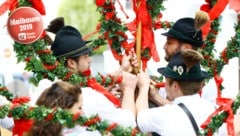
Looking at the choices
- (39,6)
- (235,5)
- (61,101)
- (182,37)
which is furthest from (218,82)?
(61,101)

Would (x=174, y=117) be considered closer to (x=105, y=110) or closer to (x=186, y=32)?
(x=105, y=110)

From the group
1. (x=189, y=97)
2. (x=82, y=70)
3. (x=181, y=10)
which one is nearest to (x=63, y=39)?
(x=82, y=70)

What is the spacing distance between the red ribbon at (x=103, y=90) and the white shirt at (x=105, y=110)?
137mm

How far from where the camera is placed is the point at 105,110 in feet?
13.0

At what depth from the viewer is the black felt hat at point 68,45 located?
15.0 ft

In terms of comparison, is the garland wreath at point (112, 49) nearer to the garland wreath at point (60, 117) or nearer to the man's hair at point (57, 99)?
the garland wreath at point (60, 117)

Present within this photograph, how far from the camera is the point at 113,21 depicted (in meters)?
4.55

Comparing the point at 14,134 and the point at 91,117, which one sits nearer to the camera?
the point at 91,117

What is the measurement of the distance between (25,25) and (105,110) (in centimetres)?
76

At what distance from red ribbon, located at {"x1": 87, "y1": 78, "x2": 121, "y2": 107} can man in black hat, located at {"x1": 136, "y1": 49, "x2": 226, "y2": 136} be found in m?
0.14

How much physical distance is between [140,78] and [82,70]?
1.55 ft

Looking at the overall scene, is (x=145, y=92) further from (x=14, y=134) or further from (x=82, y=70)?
(x=14, y=134)

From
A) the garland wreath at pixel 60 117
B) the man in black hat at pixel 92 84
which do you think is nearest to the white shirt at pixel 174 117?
the man in black hat at pixel 92 84

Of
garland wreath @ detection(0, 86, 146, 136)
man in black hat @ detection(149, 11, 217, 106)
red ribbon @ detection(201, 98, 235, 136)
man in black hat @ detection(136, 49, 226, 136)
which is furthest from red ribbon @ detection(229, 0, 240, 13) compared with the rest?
garland wreath @ detection(0, 86, 146, 136)
